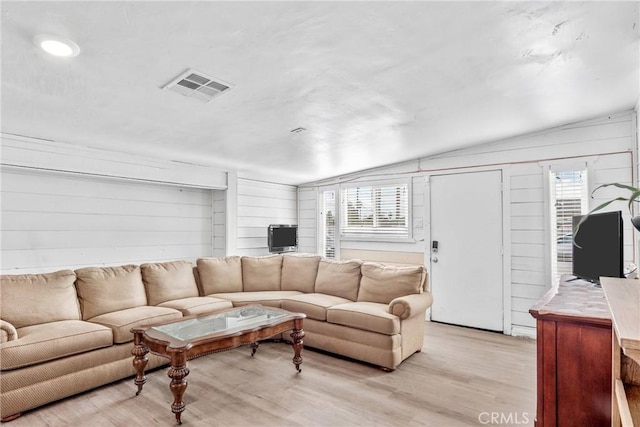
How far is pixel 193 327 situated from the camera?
2.94 m

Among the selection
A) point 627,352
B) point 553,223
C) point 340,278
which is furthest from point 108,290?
point 553,223

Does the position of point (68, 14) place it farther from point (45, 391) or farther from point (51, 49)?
point (45, 391)

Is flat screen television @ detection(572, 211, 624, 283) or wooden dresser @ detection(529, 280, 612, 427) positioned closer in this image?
wooden dresser @ detection(529, 280, 612, 427)

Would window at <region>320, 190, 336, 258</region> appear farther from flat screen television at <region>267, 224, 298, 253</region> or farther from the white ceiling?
the white ceiling

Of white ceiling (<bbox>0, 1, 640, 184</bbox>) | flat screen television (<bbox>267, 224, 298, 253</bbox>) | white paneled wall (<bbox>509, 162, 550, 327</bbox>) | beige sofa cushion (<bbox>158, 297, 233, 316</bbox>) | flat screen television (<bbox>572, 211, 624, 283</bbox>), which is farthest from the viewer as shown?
flat screen television (<bbox>267, 224, 298, 253</bbox>)

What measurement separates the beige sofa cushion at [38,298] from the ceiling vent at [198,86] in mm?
2101

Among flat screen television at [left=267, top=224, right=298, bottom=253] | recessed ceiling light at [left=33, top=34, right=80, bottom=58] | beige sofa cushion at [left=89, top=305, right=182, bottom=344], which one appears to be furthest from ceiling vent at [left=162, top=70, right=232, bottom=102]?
flat screen television at [left=267, top=224, right=298, bottom=253]

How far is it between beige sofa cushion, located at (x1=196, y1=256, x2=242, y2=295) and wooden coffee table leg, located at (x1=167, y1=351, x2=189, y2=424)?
1.97 m

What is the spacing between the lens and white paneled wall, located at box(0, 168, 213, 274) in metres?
3.44

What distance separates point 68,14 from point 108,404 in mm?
2549

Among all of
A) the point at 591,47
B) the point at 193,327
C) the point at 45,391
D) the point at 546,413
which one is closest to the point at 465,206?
the point at 591,47

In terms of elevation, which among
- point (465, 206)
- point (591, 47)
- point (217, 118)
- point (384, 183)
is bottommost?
point (465, 206)

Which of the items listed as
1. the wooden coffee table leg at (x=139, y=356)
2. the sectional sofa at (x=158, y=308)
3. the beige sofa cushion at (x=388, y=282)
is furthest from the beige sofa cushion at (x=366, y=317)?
the wooden coffee table leg at (x=139, y=356)

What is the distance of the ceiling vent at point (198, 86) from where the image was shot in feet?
7.97
